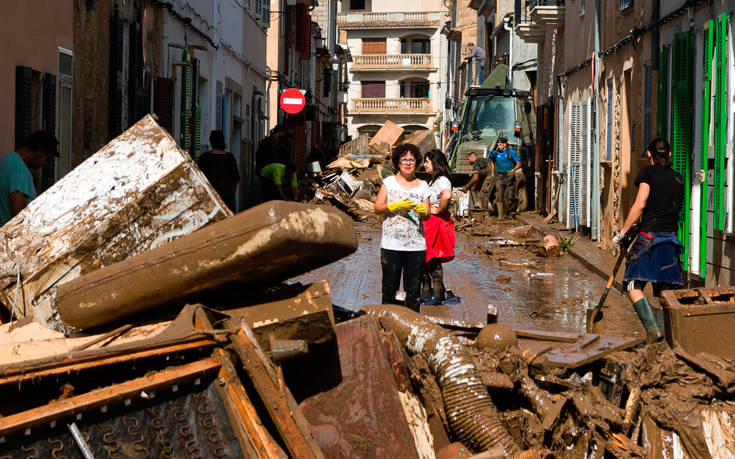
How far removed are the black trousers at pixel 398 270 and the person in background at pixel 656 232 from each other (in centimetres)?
168

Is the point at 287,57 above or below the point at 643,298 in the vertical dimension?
above

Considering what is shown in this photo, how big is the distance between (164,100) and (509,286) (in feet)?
18.7

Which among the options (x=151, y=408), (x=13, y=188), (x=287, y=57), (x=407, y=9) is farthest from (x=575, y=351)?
(x=407, y=9)

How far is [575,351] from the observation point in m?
5.73

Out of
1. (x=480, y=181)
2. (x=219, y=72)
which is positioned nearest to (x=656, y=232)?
(x=219, y=72)

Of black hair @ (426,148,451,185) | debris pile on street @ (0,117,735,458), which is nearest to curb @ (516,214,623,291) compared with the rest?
black hair @ (426,148,451,185)

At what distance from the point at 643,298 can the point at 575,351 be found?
2443 millimetres

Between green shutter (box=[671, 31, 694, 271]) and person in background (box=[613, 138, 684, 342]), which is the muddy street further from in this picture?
green shutter (box=[671, 31, 694, 271])

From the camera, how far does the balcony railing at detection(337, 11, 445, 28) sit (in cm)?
7050

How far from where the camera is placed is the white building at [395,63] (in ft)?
230

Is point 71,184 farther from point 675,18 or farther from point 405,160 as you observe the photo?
point 675,18

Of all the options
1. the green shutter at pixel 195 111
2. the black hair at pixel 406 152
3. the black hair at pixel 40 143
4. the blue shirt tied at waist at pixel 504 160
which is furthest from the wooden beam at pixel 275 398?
the blue shirt tied at waist at pixel 504 160

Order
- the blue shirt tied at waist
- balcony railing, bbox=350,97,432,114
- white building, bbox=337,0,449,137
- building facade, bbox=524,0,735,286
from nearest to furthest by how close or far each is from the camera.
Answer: building facade, bbox=524,0,735,286 → the blue shirt tied at waist → balcony railing, bbox=350,97,432,114 → white building, bbox=337,0,449,137

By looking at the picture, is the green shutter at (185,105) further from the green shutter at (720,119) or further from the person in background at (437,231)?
the green shutter at (720,119)
